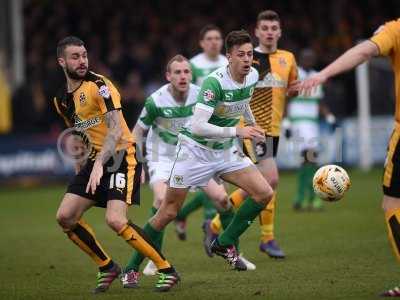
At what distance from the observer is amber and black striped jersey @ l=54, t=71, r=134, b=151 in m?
8.38

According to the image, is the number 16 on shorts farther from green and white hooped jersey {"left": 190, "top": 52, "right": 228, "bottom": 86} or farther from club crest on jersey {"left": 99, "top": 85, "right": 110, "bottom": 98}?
green and white hooped jersey {"left": 190, "top": 52, "right": 228, "bottom": 86}

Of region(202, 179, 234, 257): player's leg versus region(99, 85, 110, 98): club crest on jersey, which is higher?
region(99, 85, 110, 98): club crest on jersey

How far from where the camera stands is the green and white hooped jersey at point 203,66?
11914mm

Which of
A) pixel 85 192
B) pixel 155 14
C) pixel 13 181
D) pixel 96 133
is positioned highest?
pixel 155 14

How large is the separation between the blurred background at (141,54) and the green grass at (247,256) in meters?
3.89

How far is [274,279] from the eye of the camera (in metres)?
8.84

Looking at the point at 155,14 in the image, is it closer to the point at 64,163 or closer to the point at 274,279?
the point at 64,163

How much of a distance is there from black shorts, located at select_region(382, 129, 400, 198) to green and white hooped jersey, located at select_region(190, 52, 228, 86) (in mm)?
4869

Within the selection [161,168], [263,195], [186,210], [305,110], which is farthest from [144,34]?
[263,195]

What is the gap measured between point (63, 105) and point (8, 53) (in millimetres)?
12161

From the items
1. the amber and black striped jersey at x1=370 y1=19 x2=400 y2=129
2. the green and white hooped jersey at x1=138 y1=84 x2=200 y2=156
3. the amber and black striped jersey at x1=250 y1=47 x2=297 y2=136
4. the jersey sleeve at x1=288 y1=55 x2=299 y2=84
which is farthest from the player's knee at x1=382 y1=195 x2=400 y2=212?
the jersey sleeve at x1=288 y1=55 x2=299 y2=84

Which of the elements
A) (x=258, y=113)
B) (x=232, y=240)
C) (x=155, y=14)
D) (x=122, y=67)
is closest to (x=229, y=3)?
(x=155, y=14)

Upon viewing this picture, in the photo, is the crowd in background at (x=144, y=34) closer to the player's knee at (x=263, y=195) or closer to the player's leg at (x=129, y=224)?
the player's knee at (x=263, y=195)

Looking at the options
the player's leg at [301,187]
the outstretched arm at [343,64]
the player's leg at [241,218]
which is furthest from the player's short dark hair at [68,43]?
the player's leg at [301,187]
